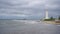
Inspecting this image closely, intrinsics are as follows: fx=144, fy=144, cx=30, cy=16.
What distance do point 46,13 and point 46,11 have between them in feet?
4.45

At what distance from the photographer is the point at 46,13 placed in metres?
68.1

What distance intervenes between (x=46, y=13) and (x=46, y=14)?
0.49 meters

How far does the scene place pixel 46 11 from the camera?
67125 mm

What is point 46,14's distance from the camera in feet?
223

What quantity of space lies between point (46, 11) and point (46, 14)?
1.64 m
